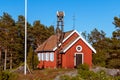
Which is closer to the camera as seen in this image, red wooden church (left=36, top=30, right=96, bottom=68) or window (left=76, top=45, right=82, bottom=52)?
red wooden church (left=36, top=30, right=96, bottom=68)

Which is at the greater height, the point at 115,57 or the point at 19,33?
the point at 19,33

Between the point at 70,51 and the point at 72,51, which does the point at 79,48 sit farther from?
the point at 70,51

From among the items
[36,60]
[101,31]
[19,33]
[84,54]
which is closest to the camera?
[84,54]

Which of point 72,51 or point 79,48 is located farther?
point 79,48

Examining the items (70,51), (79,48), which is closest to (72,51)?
(70,51)

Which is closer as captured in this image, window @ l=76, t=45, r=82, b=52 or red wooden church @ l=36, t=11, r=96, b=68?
red wooden church @ l=36, t=11, r=96, b=68

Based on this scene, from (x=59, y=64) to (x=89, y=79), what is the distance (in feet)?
113

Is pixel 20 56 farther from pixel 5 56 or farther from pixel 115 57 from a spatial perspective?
pixel 115 57

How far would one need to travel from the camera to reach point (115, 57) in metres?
48.9

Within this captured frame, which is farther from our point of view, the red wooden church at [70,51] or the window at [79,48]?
the window at [79,48]

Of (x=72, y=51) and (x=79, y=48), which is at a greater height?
(x=79, y=48)

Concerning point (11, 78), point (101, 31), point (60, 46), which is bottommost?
point (11, 78)

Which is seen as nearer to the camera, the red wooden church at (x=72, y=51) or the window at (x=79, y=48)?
the red wooden church at (x=72, y=51)

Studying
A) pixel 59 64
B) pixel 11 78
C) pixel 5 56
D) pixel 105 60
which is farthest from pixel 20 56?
pixel 11 78
